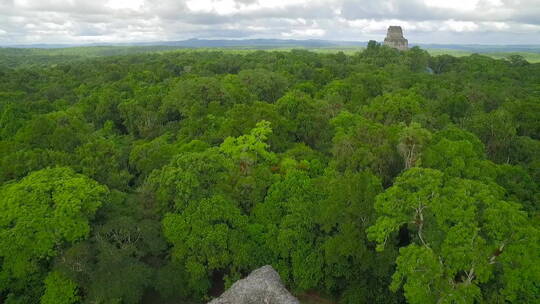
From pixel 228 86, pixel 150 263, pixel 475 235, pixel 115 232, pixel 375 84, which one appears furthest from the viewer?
pixel 375 84

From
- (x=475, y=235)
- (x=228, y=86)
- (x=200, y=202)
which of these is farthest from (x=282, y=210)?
(x=228, y=86)

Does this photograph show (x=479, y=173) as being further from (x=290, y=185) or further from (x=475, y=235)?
(x=290, y=185)

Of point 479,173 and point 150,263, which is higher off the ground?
point 479,173

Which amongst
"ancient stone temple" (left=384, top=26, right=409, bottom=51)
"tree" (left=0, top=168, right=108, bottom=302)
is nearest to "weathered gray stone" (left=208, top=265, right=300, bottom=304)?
"tree" (left=0, top=168, right=108, bottom=302)

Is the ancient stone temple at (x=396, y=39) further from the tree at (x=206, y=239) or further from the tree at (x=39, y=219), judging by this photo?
the tree at (x=39, y=219)

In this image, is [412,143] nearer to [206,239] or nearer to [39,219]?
[206,239]

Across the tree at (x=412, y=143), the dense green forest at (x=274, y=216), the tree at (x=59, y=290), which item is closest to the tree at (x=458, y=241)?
the dense green forest at (x=274, y=216)
